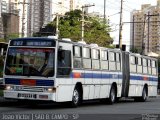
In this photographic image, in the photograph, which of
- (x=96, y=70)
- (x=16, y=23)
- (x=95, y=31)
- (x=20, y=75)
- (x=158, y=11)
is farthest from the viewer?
(x=16, y=23)

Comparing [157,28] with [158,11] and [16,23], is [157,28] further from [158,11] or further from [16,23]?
[16,23]

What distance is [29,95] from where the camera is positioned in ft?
64.3

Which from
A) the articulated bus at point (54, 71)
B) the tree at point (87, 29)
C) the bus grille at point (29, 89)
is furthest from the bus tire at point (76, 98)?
the tree at point (87, 29)

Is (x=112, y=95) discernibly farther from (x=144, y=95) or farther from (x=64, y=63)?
(x=64, y=63)

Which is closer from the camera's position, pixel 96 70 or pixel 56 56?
pixel 56 56

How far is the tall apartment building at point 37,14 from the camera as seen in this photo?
6669 cm

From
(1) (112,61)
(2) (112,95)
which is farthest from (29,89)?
(1) (112,61)

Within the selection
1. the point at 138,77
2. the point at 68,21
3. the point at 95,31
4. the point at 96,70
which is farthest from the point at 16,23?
the point at 96,70

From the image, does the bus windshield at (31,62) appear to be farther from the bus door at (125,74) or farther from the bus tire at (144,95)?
the bus tire at (144,95)

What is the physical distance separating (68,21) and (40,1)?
5.59m

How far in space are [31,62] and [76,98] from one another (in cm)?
277

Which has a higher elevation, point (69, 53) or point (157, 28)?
point (157, 28)

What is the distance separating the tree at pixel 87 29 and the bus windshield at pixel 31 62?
37.6m

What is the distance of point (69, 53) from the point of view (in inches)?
822
